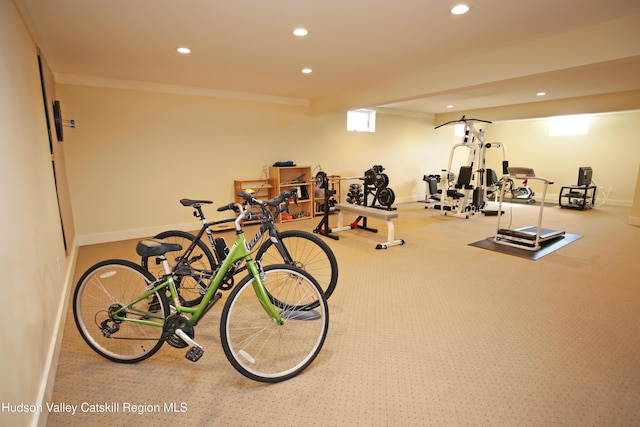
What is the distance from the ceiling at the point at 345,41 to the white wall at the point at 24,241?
1.96 feet

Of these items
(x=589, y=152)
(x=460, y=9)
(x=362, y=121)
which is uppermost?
(x=460, y=9)

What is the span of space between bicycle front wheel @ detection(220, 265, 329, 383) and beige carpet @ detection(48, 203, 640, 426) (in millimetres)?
110

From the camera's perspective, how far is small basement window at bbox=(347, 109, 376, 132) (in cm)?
713

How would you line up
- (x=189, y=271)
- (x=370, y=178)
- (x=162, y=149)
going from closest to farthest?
1. (x=189, y=271)
2. (x=162, y=149)
3. (x=370, y=178)

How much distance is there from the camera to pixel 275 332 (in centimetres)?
228

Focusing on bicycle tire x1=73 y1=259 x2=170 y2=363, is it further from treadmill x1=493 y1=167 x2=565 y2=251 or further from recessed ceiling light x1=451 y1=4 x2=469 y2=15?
treadmill x1=493 y1=167 x2=565 y2=251

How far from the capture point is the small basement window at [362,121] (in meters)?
7.13

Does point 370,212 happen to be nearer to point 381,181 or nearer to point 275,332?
point 381,181

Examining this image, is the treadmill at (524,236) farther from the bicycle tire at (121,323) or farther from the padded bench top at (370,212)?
the bicycle tire at (121,323)

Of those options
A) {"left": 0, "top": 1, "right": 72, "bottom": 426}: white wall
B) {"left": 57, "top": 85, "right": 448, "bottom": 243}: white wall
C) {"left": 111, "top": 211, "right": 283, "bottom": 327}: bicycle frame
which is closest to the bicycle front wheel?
{"left": 111, "top": 211, "right": 283, "bottom": 327}: bicycle frame

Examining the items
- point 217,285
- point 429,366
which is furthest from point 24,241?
point 429,366

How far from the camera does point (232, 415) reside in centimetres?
158

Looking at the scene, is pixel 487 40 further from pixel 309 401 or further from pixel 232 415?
pixel 232 415

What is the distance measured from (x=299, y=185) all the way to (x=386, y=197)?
1.92 metres
